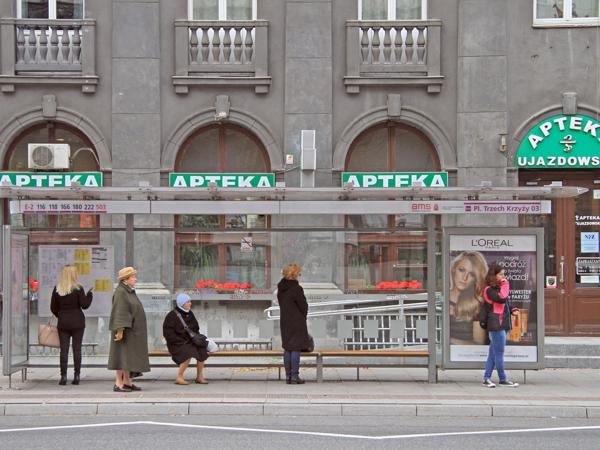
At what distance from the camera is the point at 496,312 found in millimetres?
12875

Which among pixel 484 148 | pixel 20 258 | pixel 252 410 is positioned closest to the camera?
pixel 252 410

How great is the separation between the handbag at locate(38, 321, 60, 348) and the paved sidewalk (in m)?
0.61

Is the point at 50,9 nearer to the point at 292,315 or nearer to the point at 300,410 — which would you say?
the point at 292,315

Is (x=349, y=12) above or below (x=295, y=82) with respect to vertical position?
above

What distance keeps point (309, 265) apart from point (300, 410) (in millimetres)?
3099

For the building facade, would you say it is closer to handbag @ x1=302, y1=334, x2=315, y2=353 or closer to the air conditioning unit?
the air conditioning unit

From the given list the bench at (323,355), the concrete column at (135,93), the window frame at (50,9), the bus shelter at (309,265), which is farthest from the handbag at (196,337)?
the window frame at (50,9)

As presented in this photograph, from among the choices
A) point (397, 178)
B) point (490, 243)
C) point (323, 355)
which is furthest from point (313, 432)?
point (397, 178)

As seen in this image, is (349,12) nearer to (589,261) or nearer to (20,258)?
(589,261)

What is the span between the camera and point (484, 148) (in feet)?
58.7

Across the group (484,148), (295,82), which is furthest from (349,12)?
(484,148)

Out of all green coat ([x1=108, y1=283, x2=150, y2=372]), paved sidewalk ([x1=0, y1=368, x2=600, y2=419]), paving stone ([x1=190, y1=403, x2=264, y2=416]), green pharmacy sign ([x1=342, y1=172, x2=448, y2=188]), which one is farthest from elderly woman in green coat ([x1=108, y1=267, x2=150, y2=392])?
green pharmacy sign ([x1=342, y1=172, x2=448, y2=188])

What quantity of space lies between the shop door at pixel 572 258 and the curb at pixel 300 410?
662cm

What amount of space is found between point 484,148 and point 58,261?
28.5ft
